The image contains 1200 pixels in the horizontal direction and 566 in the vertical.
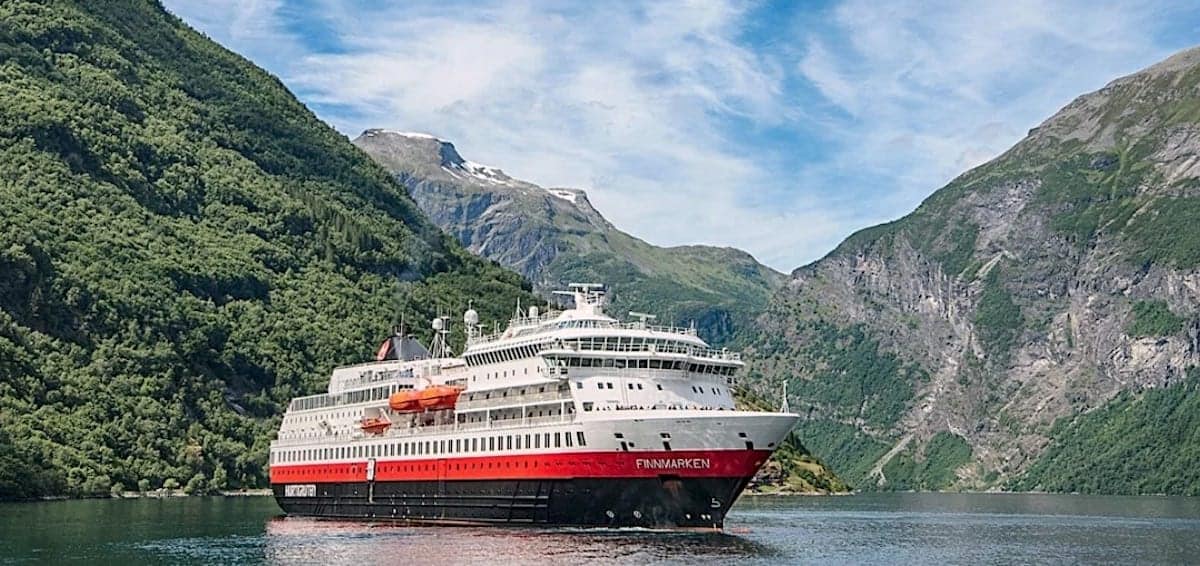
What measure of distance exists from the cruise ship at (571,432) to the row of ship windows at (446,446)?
111mm

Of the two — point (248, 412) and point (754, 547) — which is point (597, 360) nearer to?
point (754, 547)

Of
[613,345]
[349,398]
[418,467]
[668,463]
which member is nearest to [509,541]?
[668,463]

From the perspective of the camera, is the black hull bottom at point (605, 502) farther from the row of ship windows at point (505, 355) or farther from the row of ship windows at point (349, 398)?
the row of ship windows at point (349, 398)

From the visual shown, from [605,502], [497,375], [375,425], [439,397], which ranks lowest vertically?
[605,502]

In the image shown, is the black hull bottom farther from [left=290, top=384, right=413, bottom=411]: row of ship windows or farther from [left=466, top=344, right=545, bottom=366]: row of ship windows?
[left=290, top=384, right=413, bottom=411]: row of ship windows

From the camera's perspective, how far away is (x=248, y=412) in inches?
7544

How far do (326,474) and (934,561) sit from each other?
4747 cm

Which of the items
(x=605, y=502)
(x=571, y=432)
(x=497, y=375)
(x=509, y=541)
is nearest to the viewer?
(x=509, y=541)

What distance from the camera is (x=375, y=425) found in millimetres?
109062

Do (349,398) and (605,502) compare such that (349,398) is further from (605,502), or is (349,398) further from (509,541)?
(509,541)

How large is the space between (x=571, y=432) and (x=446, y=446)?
1346 centimetres

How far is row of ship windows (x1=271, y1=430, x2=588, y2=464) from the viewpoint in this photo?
88938mm

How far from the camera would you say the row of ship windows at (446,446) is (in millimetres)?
88938

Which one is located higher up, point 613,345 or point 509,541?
point 613,345
